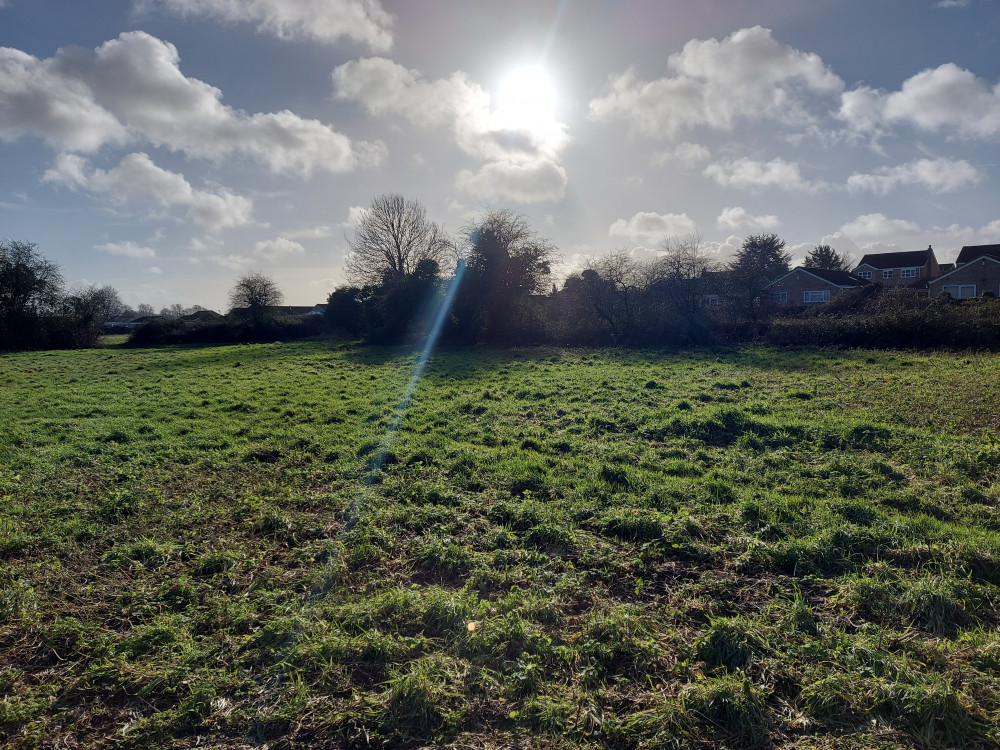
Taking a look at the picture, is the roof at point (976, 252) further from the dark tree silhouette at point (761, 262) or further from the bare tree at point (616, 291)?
the bare tree at point (616, 291)

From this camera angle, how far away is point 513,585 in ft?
14.4

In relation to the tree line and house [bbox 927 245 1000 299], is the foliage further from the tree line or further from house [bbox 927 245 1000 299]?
house [bbox 927 245 1000 299]

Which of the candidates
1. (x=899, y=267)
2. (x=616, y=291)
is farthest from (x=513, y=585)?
(x=899, y=267)

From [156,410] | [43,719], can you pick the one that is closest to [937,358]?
[43,719]

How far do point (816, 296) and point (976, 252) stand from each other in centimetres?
1674

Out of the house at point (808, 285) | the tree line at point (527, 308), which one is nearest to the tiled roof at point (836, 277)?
the house at point (808, 285)

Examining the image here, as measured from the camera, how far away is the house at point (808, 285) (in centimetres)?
5172

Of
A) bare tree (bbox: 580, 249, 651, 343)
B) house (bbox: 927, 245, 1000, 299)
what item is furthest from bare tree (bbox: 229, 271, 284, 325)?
house (bbox: 927, 245, 1000, 299)

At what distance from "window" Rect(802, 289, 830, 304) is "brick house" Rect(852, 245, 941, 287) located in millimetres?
9841

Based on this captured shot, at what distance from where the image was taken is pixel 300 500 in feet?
21.3

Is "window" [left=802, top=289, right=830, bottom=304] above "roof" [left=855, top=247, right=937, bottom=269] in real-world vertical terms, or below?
below

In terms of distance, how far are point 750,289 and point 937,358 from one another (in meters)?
19.6

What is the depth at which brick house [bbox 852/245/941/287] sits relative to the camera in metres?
57.2

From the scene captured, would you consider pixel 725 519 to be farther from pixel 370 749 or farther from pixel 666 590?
pixel 370 749
